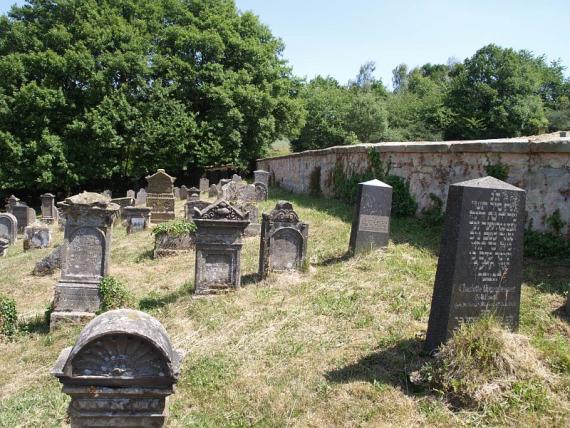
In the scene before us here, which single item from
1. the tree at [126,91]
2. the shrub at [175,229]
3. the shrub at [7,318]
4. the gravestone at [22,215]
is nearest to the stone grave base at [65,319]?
the shrub at [7,318]

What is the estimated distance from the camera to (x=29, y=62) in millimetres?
24828

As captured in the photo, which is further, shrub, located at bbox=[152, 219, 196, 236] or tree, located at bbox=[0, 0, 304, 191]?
tree, located at bbox=[0, 0, 304, 191]

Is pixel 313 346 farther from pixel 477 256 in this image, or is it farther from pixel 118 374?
pixel 118 374

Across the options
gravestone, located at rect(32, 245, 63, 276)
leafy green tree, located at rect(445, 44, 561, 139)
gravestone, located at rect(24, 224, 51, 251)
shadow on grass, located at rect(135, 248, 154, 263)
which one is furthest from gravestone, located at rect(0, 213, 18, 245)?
leafy green tree, located at rect(445, 44, 561, 139)

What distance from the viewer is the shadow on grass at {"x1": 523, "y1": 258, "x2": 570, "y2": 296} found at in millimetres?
6203

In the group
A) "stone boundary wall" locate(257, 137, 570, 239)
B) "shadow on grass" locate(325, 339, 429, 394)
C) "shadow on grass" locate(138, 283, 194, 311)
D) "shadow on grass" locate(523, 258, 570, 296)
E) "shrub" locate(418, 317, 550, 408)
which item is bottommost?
"shadow on grass" locate(138, 283, 194, 311)

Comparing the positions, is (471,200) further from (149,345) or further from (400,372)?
(149,345)

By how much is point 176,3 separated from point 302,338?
2915cm

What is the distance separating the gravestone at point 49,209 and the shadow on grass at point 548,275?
1797 centimetres

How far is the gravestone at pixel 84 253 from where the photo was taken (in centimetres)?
734

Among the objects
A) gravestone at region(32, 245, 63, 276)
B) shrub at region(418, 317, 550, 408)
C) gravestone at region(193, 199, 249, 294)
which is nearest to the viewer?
shrub at region(418, 317, 550, 408)

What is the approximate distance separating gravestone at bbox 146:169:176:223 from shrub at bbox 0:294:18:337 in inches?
366

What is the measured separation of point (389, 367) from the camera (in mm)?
4688

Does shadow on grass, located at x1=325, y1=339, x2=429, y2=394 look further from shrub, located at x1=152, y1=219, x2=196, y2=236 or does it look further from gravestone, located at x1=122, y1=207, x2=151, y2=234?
gravestone, located at x1=122, y1=207, x2=151, y2=234
